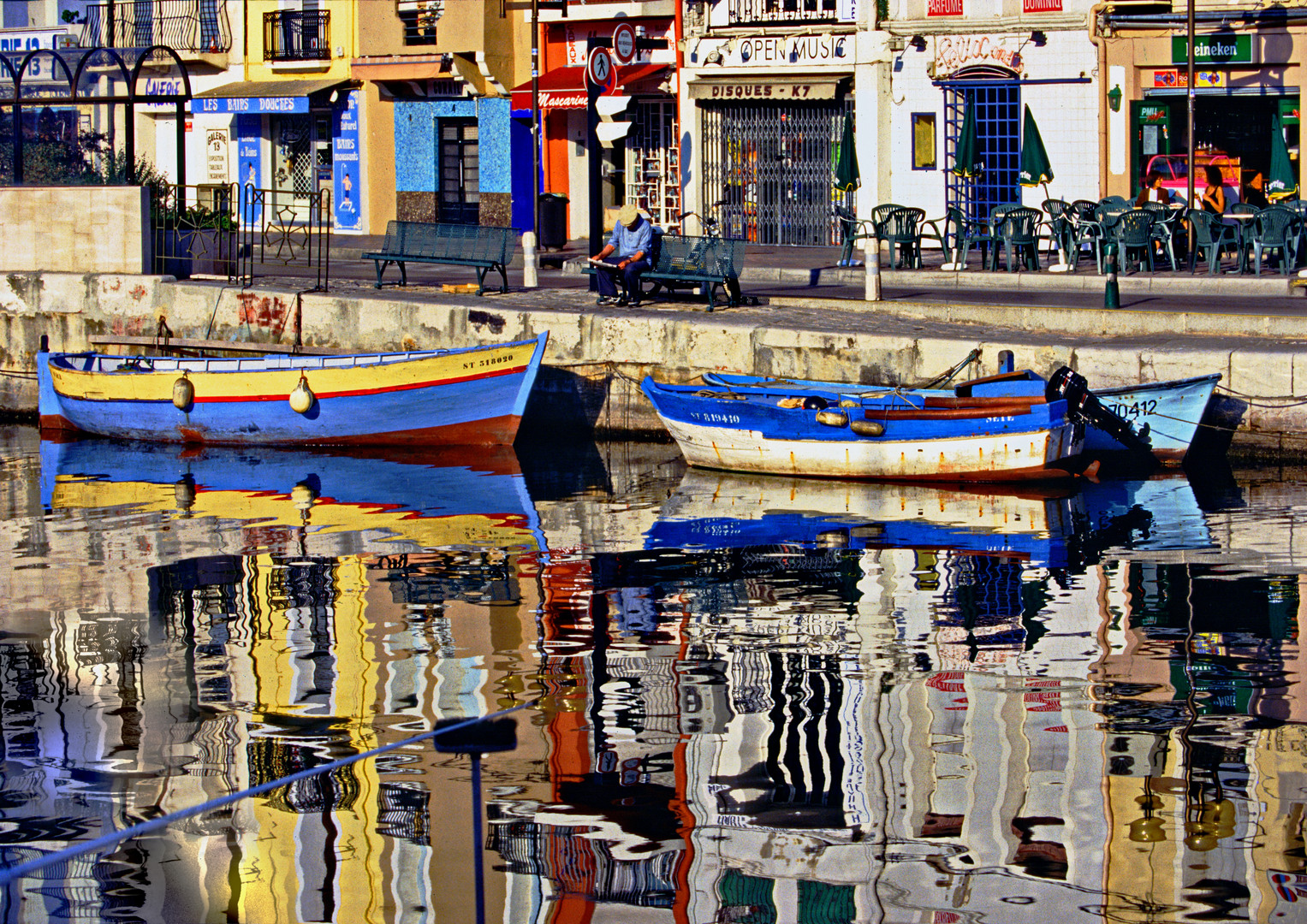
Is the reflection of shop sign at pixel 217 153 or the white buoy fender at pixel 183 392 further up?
the reflection of shop sign at pixel 217 153

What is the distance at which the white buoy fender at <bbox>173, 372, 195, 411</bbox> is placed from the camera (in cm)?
1892

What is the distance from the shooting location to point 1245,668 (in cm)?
931

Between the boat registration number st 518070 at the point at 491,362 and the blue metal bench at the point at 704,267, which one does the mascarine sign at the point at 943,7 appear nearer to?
the blue metal bench at the point at 704,267

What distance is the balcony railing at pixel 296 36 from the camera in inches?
1389

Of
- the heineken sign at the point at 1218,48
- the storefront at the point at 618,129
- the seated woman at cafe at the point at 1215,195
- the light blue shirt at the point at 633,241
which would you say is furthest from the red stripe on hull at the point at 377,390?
the storefront at the point at 618,129

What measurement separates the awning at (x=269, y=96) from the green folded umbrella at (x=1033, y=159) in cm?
1686

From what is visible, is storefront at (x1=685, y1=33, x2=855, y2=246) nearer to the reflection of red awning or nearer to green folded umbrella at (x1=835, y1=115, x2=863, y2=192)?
the reflection of red awning

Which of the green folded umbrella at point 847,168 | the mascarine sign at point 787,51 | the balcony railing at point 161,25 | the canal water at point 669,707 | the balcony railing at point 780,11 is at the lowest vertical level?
the canal water at point 669,707

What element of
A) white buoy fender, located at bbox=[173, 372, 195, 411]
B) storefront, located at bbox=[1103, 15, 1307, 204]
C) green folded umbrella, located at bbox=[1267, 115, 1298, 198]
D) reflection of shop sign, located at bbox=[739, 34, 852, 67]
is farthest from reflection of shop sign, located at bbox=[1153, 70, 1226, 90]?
white buoy fender, located at bbox=[173, 372, 195, 411]

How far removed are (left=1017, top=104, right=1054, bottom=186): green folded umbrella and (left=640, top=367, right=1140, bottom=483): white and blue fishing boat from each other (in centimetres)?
666

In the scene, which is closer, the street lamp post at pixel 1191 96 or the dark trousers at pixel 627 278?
the dark trousers at pixel 627 278

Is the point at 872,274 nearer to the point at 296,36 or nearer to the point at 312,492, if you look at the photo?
the point at 312,492

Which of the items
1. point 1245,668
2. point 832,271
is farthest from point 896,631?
point 832,271

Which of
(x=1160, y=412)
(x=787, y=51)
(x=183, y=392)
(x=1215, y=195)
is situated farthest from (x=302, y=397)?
(x=787, y=51)
